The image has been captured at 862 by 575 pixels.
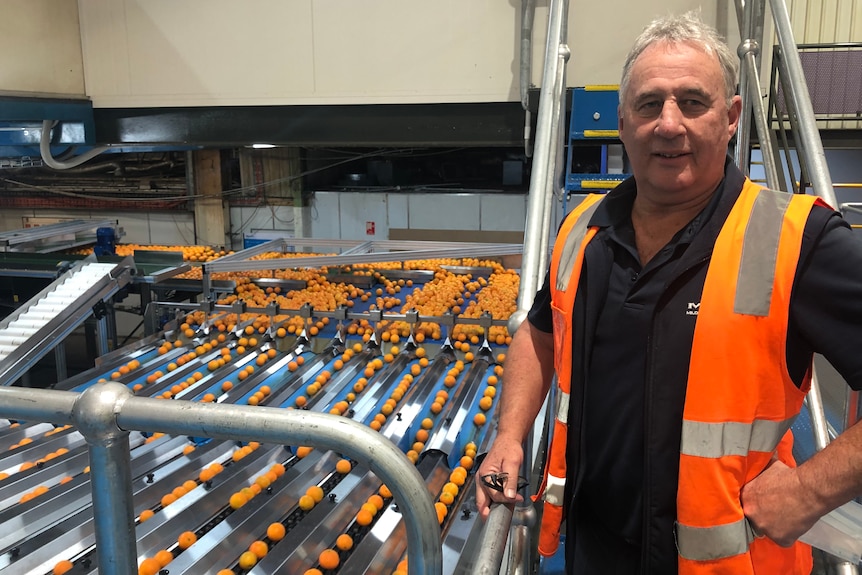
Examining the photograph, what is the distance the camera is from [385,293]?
5.81 metres

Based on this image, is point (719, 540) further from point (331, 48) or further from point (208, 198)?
point (208, 198)

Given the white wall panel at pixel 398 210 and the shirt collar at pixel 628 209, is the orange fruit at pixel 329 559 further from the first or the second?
the white wall panel at pixel 398 210

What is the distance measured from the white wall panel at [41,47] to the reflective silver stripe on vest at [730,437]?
618 cm

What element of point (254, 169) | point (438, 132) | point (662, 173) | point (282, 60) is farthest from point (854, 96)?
point (254, 169)

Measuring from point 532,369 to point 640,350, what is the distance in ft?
1.19

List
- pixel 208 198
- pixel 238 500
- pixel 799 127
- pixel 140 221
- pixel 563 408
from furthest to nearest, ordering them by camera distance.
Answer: pixel 140 221
pixel 208 198
pixel 238 500
pixel 799 127
pixel 563 408

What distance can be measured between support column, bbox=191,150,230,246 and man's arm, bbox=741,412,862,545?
9.54m

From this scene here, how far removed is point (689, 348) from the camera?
1223 mm

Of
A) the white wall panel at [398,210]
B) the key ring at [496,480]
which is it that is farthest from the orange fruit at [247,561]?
the white wall panel at [398,210]

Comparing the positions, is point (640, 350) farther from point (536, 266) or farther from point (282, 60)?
point (282, 60)

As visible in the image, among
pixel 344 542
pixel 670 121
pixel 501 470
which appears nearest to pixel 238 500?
pixel 344 542

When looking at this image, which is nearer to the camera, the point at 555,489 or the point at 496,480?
the point at 496,480

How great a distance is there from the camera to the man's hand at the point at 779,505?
3.58ft

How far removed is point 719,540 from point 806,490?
0.64 ft
